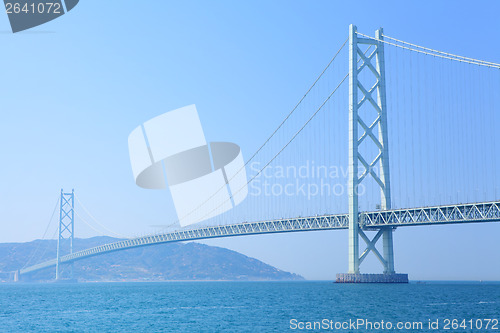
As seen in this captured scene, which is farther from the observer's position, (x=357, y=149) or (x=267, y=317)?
(x=357, y=149)

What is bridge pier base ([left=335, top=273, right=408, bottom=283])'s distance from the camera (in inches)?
1938

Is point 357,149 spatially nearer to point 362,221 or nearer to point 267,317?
point 362,221

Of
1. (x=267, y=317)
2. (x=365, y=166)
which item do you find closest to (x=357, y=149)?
(x=365, y=166)

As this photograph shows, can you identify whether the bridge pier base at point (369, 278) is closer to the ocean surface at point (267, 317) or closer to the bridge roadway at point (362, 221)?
the bridge roadway at point (362, 221)

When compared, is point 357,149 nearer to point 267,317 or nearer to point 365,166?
point 365,166

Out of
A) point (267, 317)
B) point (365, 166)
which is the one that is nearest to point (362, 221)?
point (365, 166)

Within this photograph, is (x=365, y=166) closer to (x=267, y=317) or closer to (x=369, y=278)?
(x=369, y=278)

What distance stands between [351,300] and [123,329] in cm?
1446

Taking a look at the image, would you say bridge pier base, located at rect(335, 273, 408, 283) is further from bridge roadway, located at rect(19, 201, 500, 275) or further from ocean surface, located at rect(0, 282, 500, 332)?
ocean surface, located at rect(0, 282, 500, 332)

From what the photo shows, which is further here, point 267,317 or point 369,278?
point 369,278

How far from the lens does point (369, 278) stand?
1956 inches

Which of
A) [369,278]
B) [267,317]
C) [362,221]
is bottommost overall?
[267,317]

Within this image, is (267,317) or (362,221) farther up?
(362,221)

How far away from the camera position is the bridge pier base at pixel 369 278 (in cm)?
4922
